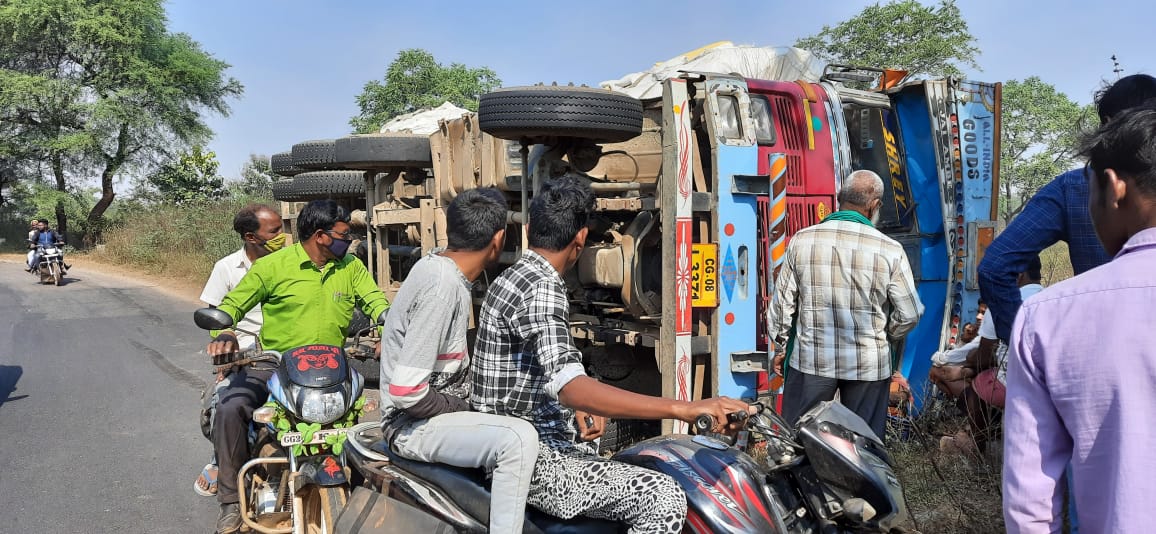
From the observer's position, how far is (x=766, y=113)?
4.65m

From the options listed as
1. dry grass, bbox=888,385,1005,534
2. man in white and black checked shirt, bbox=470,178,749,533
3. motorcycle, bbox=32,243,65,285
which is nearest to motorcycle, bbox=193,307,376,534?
man in white and black checked shirt, bbox=470,178,749,533

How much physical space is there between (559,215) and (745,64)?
13.3 feet

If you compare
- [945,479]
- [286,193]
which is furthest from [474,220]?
[286,193]

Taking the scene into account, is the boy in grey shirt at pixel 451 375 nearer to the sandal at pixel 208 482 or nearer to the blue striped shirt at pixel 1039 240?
the blue striped shirt at pixel 1039 240

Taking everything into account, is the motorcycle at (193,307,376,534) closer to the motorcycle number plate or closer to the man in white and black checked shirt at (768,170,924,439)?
the motorcycle number plate

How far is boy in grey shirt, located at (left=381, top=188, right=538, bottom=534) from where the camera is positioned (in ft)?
7.52

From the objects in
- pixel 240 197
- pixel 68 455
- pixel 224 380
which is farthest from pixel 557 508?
pixel 240 197

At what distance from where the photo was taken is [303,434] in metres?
3.39

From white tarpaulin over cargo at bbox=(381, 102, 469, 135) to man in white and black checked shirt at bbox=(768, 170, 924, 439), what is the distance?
19.8 ft

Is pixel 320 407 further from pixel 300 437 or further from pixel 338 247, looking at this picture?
pixel 338 247

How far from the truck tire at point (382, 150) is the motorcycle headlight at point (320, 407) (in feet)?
13.1

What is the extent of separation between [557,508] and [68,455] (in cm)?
497

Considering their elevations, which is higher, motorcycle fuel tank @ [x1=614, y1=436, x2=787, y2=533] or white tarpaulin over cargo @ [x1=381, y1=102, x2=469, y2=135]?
white tarpaulin over cargo @ [x1=381, y1=102, x2=469, y2=135]

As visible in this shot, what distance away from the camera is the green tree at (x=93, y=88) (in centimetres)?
2744
